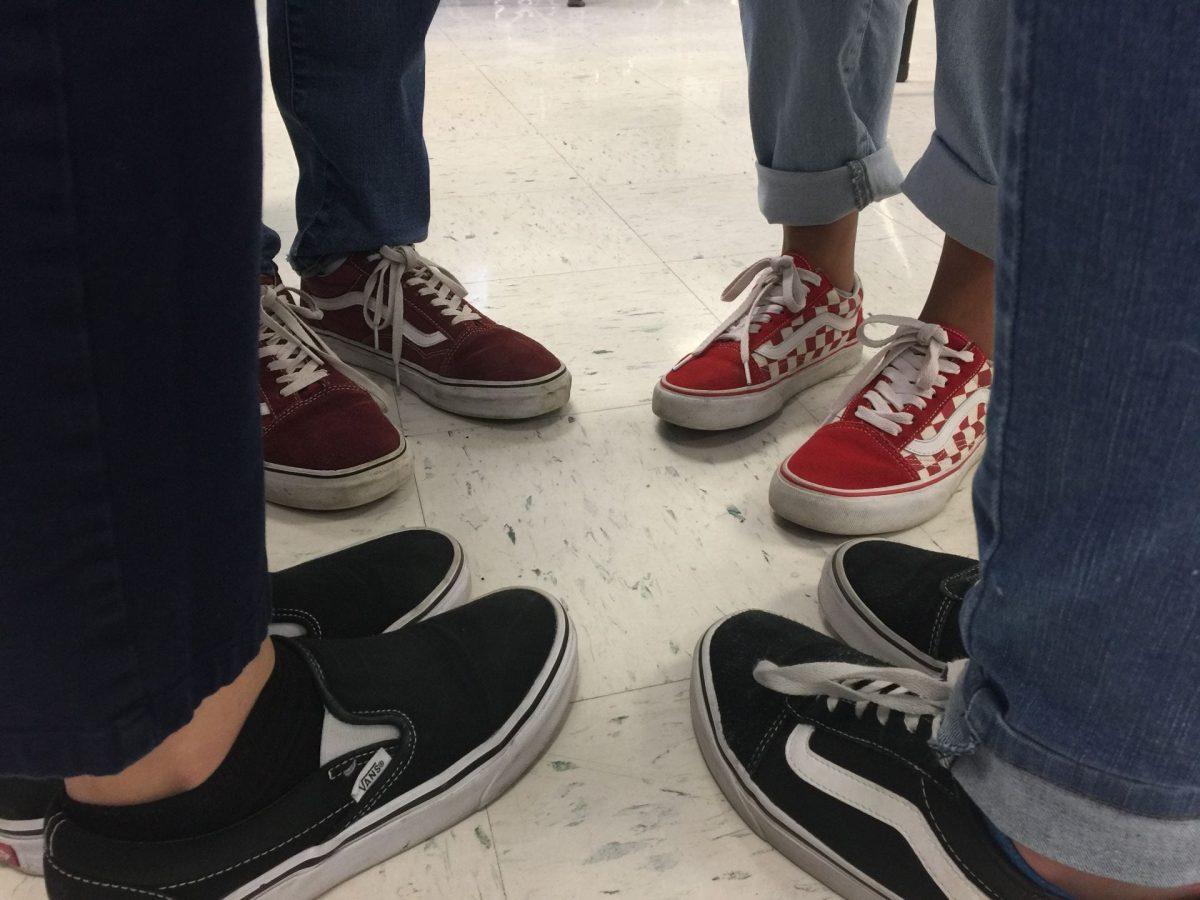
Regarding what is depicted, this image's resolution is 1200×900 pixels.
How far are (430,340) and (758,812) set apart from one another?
668mm

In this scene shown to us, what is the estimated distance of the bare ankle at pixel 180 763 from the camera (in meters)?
0.47

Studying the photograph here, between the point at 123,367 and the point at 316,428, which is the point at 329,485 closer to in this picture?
the point at 316,428

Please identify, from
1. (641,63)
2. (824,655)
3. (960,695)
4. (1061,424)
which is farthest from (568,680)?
(641,63)

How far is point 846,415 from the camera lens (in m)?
0.94

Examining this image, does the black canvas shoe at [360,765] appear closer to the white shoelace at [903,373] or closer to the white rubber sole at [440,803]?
the white rubber sole at [440,803]

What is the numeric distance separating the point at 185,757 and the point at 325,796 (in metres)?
0.10

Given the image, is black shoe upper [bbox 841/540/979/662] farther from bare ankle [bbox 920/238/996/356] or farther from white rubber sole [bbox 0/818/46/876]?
white rubber sole [bbox 0/818/46/876]

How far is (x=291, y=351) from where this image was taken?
0.98 m

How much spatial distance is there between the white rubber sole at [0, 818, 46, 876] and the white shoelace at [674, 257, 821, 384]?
720 millimetres

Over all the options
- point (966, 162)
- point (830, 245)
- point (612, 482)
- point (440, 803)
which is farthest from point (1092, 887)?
point (830, 245)

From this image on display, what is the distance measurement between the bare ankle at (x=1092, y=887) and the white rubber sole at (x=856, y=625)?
0.68 feet

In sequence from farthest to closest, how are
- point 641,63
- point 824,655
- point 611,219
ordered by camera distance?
1. point 641,63
2. point 611,219
3. point 824,655

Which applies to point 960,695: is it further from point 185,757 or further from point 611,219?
point 611,219

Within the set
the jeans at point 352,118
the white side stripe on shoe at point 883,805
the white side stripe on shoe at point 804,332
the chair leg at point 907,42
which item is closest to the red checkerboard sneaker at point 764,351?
the white side stripe on shoe at point 804,332
